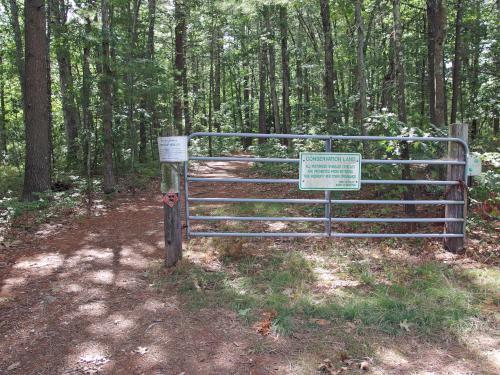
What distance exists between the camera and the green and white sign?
5.46 metres

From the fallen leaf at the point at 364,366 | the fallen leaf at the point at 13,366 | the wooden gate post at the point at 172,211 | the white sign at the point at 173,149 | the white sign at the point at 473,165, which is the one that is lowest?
the fallen leaf at the point at 13,366

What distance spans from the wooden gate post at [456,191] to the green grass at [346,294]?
78 centimetres

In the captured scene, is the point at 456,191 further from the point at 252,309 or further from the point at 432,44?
the point at 432,44

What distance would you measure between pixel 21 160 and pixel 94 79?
1213 centimetres

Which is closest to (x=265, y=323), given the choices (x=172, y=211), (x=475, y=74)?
(x=172, y=211)

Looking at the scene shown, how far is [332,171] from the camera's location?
550cm

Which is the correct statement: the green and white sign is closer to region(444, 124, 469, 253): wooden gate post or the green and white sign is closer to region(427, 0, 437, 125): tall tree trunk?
region(444, 124, 469, 253): wooden gate post

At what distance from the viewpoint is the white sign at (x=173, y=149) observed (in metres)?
5.04

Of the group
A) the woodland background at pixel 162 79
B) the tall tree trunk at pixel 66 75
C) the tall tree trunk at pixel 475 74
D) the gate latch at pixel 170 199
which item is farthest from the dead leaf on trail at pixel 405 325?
the tall tree trunk at pixel 475 74

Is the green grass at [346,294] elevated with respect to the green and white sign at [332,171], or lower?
lower

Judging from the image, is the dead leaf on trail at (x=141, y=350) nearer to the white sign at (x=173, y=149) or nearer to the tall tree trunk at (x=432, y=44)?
the white sign at (x=173, y=149)

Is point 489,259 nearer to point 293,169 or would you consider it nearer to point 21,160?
point 293,169

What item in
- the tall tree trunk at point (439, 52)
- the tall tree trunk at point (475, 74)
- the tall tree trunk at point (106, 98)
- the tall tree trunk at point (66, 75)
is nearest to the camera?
the tall tree trunk at point (439, 52)

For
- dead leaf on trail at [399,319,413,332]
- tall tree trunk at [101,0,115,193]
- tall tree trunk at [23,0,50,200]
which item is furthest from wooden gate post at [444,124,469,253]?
tall tree trunk at [23,0,50,200]
